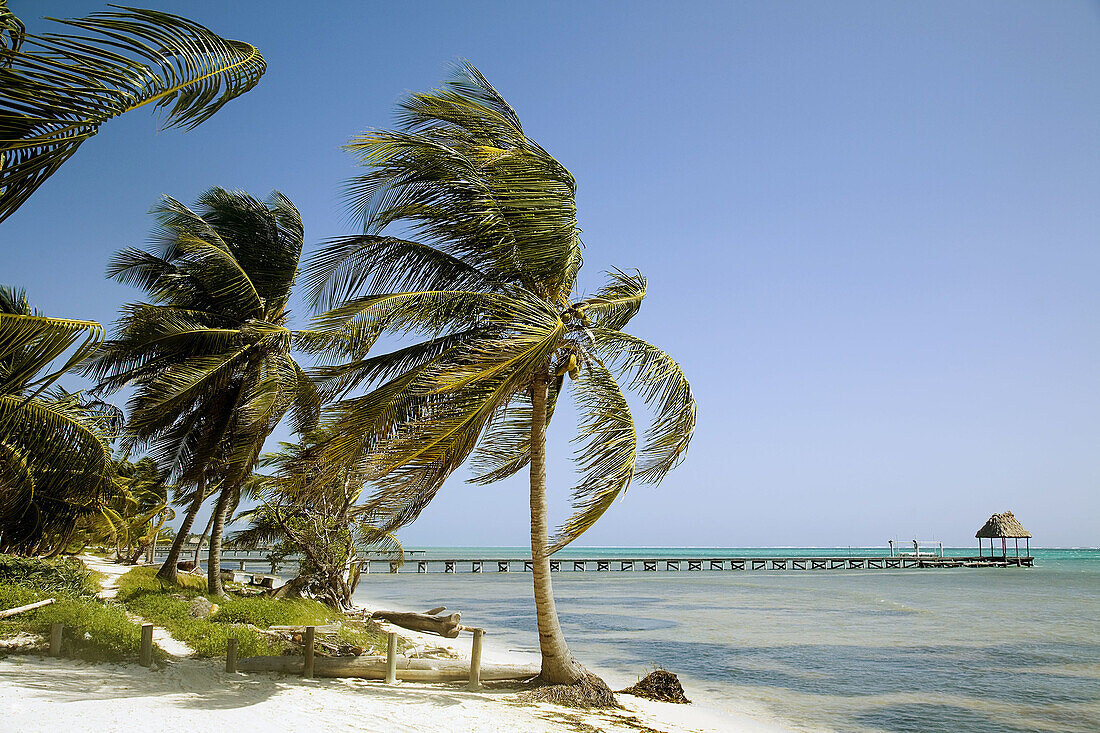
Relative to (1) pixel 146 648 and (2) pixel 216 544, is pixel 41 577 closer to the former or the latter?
(2) pixel 216 544

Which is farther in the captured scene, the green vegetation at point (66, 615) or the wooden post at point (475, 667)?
the wooden post at point (475, 667)

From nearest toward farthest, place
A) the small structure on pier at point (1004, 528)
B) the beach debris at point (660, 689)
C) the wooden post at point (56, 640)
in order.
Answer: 1. the wooden post at point (56, 640)
2. the beach debris at point (660, 689)
3. the small structure on pier at point (1004, 528)

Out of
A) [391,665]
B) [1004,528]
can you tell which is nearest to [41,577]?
[391,665]

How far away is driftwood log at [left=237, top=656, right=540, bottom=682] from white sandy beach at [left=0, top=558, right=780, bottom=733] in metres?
0.15

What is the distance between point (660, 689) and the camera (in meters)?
11.2

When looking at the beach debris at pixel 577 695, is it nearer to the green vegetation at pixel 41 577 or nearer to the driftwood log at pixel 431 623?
the green vegetation at pixel 41 577

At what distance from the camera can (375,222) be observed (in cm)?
1012

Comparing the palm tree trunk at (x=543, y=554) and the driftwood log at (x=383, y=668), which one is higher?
the palm tree trunk at (x=543, y=554)

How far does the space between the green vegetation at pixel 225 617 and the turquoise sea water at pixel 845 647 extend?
17.1ft

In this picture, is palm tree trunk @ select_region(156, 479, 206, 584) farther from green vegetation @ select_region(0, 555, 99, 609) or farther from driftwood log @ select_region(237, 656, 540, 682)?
driftwood log @ select_region(237, 656, 540, 682)

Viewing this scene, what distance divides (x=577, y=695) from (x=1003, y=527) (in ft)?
232

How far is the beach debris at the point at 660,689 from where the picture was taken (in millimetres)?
11090

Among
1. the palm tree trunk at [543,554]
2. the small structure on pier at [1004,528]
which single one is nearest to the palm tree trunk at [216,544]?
the palm tree trunk at [543,554]

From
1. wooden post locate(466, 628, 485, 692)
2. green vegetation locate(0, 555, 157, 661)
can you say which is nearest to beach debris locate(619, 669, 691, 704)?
wooden post locate(466, 628, 485, 692)
